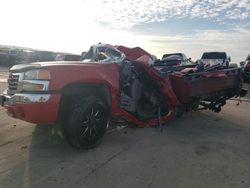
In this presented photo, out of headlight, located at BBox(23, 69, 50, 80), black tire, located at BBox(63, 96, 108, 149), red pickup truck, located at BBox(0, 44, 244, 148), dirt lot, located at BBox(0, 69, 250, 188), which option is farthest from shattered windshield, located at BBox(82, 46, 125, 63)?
headlight, located at BBox(23, 69, 50, 80)

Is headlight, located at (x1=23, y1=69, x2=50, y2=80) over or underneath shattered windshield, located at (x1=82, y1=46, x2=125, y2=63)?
underneath

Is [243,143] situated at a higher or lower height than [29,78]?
lower

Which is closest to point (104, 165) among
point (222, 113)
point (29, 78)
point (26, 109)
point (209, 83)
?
point (26, 109)

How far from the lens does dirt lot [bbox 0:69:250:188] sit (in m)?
4.03

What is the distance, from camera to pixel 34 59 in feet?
106

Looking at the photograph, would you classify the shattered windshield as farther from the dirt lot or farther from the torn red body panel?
the dirt lot

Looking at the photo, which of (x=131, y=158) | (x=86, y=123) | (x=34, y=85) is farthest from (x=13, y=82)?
(x=131, y=158)

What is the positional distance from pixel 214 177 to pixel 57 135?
2896mm

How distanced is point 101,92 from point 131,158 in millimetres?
1233

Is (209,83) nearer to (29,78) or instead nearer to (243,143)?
(243,143)

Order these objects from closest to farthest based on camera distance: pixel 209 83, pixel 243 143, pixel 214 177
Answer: pixel 214 177 < pixel 243 143 < pixel 209 83

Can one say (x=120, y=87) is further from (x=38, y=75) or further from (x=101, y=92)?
(x=38, y=75)

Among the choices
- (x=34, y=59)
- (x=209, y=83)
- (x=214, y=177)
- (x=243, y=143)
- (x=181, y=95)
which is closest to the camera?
(x=214, y=177)

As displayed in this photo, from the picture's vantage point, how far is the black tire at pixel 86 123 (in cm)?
473
